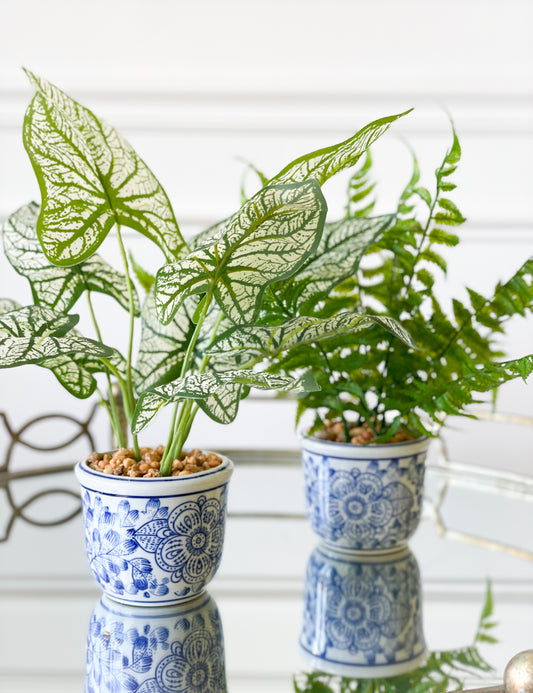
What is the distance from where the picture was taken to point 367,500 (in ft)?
2.28

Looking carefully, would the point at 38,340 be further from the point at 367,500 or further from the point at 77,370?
the point at 367,500

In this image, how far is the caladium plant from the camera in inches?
20.1

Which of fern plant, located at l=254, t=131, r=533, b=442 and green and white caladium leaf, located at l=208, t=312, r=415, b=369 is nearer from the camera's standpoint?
green and white caladium leaf, located at l=208, t=312, r=415, b=369

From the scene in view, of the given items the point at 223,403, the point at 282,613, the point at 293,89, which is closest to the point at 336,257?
the point at 223,403

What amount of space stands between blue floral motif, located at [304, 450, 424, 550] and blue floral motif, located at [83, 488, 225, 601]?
13 centimetres

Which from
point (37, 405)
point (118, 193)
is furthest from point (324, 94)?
point (118, 193)

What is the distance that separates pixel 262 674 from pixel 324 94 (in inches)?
59.5

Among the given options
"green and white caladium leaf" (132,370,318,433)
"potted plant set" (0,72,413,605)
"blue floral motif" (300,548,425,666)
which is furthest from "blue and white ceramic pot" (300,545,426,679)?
"green and white caladium leaf" (132,370,318,433)

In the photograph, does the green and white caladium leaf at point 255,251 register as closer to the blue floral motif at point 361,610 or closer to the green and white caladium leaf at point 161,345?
the green and white caladium leaf at point 161,345

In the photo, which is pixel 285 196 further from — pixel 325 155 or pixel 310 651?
pixel 310 651

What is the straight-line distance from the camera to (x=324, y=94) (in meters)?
1.82

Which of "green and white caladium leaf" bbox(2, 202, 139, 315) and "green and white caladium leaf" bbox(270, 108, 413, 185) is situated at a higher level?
"green and white caladium leaf" bbox(270, 108, 413, 185)

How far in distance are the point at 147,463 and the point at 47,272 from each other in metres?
0.18

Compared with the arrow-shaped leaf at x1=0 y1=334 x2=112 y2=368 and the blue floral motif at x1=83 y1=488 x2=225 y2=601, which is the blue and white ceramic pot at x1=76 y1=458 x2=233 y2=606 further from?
the arrow-shaped leaf at x1=0 y1=334 x2=112 y2=368
